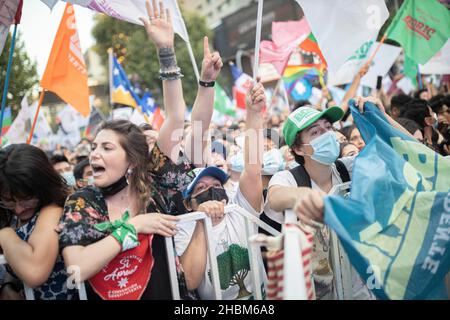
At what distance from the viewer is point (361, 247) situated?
2.09m

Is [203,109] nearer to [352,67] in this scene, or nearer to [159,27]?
[159,27]

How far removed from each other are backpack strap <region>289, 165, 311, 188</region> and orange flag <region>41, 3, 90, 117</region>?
3929 mm

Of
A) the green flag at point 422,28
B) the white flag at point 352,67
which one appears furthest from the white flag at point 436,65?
the white flag at point 352,67

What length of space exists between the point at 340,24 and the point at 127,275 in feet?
10.0

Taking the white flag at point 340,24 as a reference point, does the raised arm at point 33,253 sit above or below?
below

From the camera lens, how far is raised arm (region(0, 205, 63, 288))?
2076mm

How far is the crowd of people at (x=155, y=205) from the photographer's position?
2125mm

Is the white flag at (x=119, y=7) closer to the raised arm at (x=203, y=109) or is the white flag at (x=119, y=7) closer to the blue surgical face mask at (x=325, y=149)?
the raised arm at (x=203, y=109)

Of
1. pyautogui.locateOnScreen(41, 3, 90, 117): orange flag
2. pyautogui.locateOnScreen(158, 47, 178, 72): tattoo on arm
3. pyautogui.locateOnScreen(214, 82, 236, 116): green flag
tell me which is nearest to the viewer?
pyautogui.locateOnScreen(158, 47, 178, 72): tattoo on arm

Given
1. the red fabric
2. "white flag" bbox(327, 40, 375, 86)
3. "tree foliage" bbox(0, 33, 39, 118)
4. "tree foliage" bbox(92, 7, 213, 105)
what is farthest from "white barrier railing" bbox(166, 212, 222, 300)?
"tree foliage" bbox(92, 7, 213, 105)

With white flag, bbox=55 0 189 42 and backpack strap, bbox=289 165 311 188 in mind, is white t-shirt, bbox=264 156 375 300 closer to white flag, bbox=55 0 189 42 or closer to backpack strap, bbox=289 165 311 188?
backpack strap, bbox=289 165 311 188

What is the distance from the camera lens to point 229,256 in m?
2.65

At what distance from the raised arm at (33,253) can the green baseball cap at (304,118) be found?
5.53ft

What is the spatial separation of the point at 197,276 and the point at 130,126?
948mm
